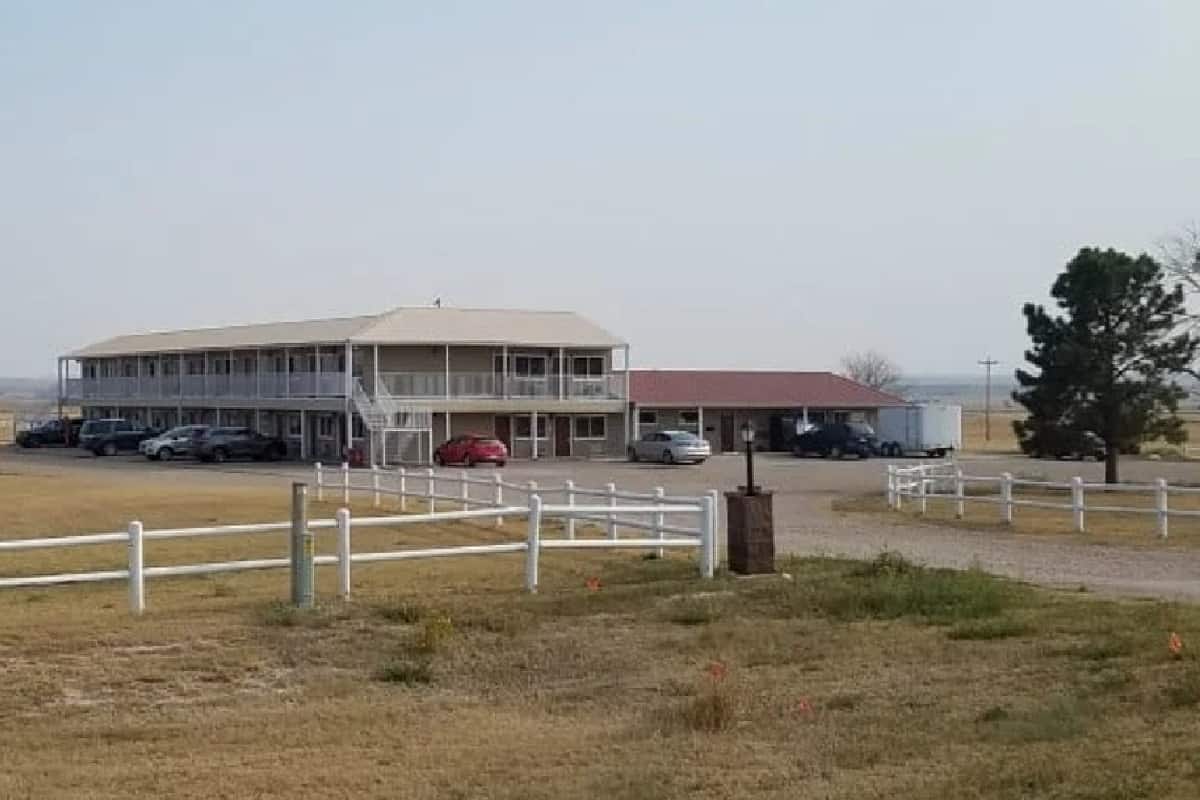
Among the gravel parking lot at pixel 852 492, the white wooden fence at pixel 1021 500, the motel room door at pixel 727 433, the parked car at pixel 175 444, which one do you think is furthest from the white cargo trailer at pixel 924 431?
the white wooden fence at pixel 1021 500

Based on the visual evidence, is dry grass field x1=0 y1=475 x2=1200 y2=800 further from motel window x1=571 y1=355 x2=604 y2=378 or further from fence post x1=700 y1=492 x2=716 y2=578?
motel window x1=571 y1=355 x2=604 y2=378

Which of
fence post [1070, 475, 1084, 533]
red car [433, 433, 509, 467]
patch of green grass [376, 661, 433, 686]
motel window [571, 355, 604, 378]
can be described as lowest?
patch of green grass [376, 661, 433, 686]

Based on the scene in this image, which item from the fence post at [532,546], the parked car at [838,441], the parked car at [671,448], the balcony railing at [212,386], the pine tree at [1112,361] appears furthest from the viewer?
the parked car at [838,441]

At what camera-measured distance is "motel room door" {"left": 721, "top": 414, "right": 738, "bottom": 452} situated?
79.9 m

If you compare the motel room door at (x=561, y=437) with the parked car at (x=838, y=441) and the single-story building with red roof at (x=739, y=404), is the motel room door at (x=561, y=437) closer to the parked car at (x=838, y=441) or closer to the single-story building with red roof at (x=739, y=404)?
the single-story building with red roof at (x=739, y=404)

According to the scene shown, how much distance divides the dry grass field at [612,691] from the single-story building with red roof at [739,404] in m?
60.3

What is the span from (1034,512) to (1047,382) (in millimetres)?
13064

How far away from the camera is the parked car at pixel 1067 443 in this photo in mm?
46188

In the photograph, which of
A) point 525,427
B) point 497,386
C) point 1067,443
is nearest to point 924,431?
point 525,427

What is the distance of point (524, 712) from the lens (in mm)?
11430

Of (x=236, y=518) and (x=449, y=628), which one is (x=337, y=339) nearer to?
(x=236, y=518)

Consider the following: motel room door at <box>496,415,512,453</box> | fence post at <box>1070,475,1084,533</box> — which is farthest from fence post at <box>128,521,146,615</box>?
motel room door at <box>496,415,512,453</box>

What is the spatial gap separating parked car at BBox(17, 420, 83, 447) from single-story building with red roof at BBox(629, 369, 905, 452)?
28.0 metres

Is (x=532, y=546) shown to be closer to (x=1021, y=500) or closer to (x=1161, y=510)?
(x=1161, y=510)
